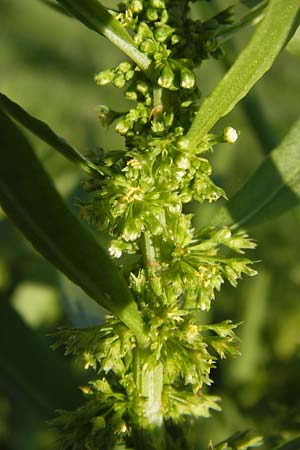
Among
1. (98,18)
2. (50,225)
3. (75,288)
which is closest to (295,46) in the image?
(98,18)

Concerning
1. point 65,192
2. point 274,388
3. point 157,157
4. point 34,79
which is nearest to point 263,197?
point 157,157

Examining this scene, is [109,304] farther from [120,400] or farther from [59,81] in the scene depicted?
[59,81]

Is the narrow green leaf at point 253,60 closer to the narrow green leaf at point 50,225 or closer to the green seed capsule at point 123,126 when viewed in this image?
the green seed capsule at point 123,126

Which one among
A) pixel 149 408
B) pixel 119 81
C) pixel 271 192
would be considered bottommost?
pixel 149 408

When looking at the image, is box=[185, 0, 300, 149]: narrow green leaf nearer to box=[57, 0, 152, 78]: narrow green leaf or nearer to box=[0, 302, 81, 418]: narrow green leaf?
box=[57, 0, 152, 78]: narrow green leaf

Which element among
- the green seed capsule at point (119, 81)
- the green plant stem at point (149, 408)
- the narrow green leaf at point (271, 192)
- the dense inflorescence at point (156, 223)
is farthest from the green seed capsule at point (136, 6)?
the green plant stem at point (149, 408)

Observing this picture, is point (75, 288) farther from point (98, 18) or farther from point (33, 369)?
point (98, 18)

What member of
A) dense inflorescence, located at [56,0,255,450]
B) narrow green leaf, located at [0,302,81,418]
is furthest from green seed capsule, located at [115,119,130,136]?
narrow green leaf, located at [0,302,81,418]
